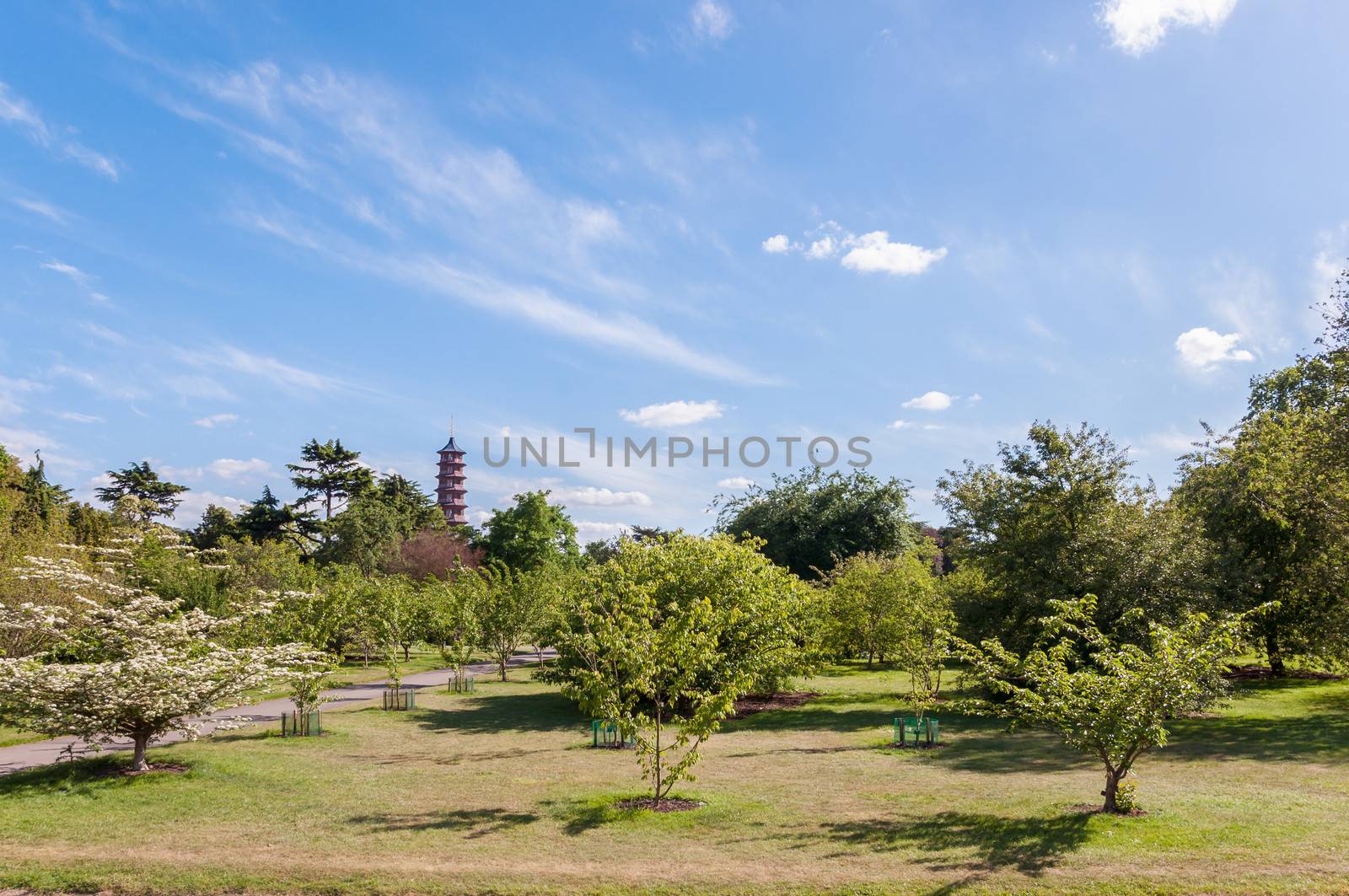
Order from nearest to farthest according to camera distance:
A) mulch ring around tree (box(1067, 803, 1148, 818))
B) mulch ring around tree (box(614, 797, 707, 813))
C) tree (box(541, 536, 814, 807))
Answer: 1. mulch ring around tree (box(1067, 803, 1148, 818))
2. mulch ring around tree (box(614, 797, 707, 813))
3. tree (box(541, 536, 814, 807))

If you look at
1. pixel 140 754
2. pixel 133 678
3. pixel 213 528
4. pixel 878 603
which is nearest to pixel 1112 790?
pixel 133 678

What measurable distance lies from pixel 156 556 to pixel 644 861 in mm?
25834

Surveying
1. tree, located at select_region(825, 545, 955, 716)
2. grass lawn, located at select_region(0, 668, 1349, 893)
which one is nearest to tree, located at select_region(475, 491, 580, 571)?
tree, located at select_region(825, 545, 955, 716)

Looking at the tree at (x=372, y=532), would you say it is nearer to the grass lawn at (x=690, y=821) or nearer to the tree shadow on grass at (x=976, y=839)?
the grass lawn at (x=690, y=821)

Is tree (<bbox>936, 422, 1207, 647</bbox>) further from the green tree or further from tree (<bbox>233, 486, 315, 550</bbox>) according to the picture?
tree (<bbox>233, 486, 315, 550</bbox>)

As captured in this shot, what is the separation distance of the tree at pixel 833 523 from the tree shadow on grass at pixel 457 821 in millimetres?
36093

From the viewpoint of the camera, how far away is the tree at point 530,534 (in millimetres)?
55625

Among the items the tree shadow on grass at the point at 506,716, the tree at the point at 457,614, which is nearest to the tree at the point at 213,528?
the tree at the point at 457,614

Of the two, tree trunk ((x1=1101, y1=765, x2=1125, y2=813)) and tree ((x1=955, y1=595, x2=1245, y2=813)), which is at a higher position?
tree ((x1=955, y1=595, x2=1245, y2=813))

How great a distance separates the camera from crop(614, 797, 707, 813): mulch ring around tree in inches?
419

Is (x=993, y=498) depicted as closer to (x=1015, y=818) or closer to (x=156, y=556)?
(x=1015, y=818)

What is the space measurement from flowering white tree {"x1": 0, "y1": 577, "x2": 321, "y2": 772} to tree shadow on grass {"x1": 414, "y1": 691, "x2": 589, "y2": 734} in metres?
5.74

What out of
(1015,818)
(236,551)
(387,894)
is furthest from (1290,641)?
(236,551)

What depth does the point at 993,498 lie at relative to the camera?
73.0ft
